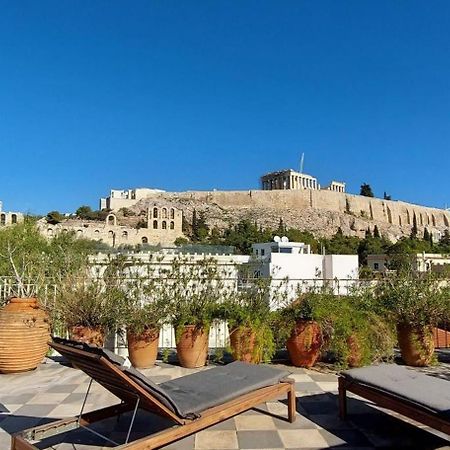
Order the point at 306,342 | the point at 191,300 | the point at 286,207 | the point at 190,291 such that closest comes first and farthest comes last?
the point at 306,342
the point at 191,300
the point at 190,291
the point at 286,207

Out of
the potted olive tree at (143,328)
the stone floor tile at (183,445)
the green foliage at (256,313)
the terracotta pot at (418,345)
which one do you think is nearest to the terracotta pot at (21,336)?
the potted olive tree at (143,328)

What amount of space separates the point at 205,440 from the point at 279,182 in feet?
254

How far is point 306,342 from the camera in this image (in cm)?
421

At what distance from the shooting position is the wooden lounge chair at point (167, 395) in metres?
1.99

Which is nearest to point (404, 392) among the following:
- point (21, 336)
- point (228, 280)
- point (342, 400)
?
point (342, 400)

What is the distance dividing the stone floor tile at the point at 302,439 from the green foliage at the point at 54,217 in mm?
47835

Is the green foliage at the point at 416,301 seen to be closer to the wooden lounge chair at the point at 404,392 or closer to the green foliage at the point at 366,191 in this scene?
the wooden lounge chair at the point at 404,392

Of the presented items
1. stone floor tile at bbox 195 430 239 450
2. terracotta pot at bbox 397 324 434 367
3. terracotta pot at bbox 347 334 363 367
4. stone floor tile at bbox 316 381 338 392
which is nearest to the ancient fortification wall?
terracotta pot at bbox 397 324 434 367

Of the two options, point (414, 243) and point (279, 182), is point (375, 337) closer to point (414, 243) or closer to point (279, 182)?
point (414, 243)

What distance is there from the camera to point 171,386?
8.55 ft

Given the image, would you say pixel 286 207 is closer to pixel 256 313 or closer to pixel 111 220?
pixel 111 220

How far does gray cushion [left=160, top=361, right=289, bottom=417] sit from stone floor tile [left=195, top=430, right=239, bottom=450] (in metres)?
0.33

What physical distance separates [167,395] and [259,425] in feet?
3.25

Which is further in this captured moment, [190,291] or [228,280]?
[228,280]
